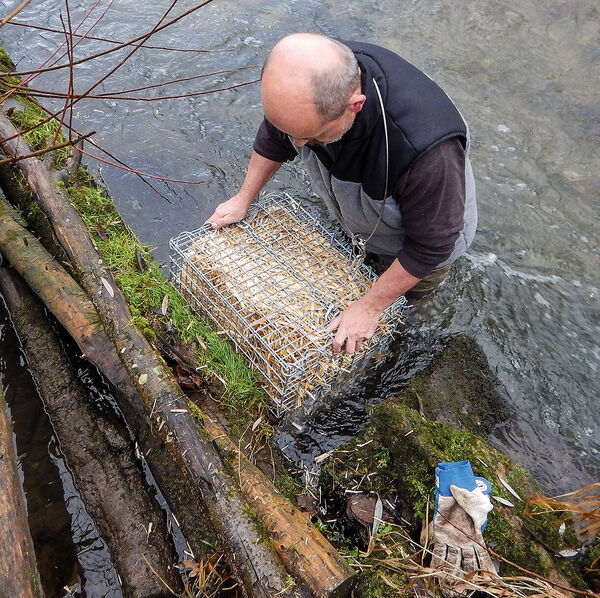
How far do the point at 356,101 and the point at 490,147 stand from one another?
3.70 m

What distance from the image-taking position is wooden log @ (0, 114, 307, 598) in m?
2.23

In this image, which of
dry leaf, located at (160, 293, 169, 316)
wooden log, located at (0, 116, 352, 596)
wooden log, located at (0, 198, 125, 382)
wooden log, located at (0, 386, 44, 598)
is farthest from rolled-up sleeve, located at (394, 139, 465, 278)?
wooden log, located at (0, 386, 44, 598)

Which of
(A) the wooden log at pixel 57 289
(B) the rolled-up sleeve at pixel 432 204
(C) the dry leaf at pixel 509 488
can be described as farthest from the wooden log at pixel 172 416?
(B) the rolled-up sleeve at pixel 432 204

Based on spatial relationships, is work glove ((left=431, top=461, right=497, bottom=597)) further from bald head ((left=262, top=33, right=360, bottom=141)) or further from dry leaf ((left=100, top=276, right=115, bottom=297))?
dry leaf ((left=100, top=276, right=115, bottom=297))

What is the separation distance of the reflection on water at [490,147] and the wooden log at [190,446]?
3.94 feet

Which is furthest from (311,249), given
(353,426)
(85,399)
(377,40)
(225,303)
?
(377,40)

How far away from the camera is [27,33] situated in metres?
6.69

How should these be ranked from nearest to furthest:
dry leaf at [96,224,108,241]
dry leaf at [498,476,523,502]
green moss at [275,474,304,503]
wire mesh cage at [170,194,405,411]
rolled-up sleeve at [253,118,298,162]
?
dry leaf at [498,476,523,502] → green moss at [275,474,304,503] → wire mesh cage at [170,194,405,411] → rolled-up sleeve at [253,118,298,162] → dry leaf at [96,224,108,241]

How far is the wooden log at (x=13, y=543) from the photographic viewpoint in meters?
2.01

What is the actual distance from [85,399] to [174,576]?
113 cm

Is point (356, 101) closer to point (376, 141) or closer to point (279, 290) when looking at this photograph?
point (376, 141)

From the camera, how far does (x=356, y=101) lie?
8.54 feet

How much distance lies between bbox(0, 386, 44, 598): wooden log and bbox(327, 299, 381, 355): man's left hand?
1736 millimetres

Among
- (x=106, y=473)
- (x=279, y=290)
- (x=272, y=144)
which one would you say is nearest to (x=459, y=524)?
(x=279, y=290)
